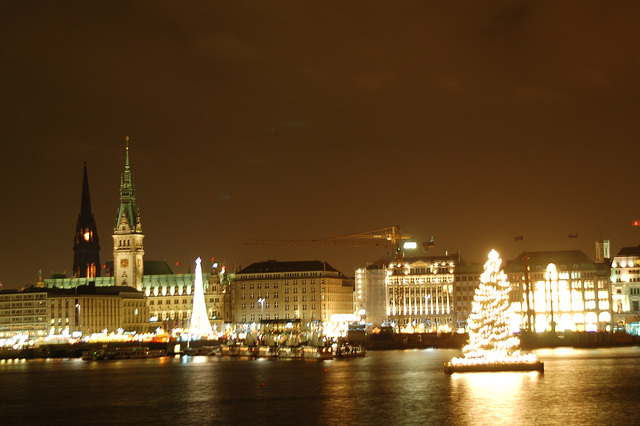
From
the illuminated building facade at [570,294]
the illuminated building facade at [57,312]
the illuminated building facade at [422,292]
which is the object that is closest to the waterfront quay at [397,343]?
the illuminated building facade at [570,294]

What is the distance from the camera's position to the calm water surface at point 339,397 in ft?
161

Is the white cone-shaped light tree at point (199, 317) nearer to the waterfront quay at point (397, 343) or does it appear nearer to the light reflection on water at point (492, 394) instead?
the waterfront quay at point (397, 343)

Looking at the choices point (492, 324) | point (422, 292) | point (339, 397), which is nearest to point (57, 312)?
point (422, 292)

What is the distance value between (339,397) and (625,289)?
360 feet

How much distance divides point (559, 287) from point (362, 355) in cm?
5180

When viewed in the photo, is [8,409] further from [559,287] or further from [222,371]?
[559,287]

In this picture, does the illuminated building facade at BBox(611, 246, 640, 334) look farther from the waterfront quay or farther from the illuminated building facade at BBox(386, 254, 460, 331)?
the illuminated building facade at BBox(386, 254, 460, 331)

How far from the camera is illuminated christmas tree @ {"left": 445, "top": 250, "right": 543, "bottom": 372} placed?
6259cm

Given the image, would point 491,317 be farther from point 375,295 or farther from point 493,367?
point 375,295

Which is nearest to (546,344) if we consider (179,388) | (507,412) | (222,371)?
(222,371)

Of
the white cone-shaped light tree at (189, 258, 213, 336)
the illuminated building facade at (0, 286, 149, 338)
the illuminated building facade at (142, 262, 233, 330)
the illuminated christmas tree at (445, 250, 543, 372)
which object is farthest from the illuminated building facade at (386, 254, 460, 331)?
the illuminated christmas tree at (445, 250, 543, 372)

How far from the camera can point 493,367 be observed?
2562 inches

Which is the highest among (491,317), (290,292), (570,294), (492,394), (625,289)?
(290,292)

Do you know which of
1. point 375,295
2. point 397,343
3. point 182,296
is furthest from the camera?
point 182,296
